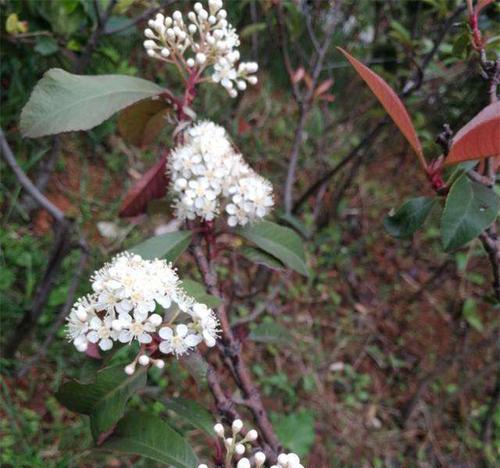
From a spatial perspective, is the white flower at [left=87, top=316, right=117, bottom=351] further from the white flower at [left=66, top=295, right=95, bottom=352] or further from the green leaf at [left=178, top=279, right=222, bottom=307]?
the green leaf at [left=178, top=279, right=222, bottom=307]

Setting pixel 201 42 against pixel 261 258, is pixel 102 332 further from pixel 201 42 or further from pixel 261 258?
pixel 201 42

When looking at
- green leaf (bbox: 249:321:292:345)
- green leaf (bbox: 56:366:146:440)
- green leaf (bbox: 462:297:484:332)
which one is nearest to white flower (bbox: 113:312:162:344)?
green leaf (bbox: 56:366:146:440)

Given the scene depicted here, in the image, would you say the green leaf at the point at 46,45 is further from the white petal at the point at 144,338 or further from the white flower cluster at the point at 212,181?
the white petal at the point at 144,338

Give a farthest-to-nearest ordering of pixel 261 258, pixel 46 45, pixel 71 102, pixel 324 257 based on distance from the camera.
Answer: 1. pixel 324 257
2. pixel 46 45
3. pixel 261 258
4. pixel 71 102

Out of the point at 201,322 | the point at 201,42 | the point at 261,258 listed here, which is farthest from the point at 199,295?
the point at 201,42

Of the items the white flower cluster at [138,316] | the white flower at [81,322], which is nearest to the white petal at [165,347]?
Result: the white flower cluster at [138,316]

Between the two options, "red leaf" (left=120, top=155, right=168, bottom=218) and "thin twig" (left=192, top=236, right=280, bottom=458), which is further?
"red leaf" (left=120, top=155, right=168, bottom=218)

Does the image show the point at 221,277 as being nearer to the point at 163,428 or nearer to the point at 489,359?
→ the point at 489,359
